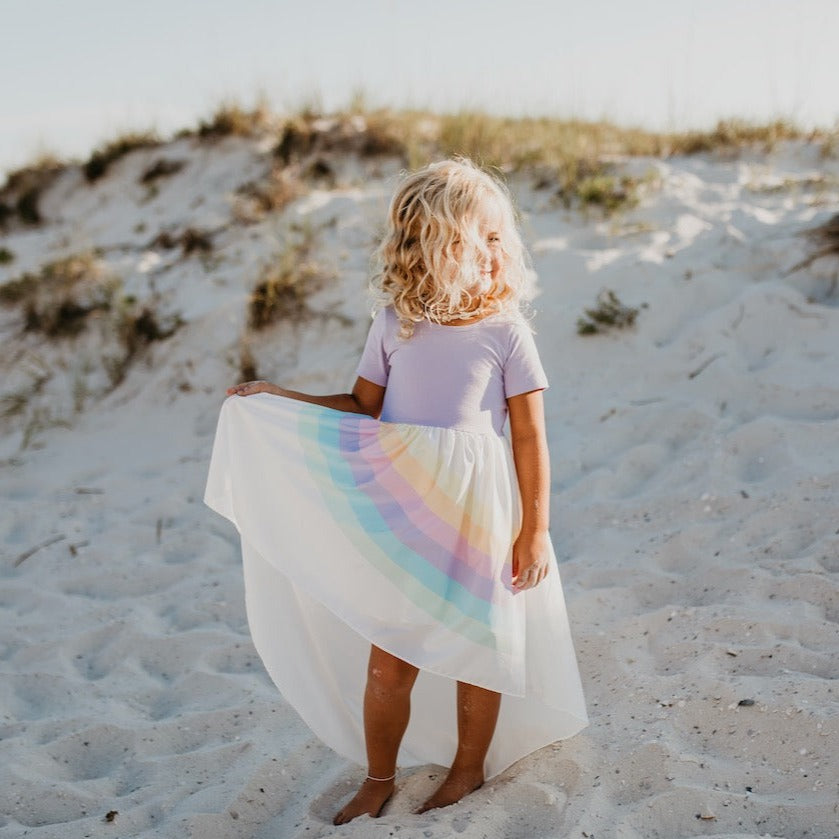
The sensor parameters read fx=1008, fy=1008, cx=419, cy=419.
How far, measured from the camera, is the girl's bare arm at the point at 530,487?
7.71ft

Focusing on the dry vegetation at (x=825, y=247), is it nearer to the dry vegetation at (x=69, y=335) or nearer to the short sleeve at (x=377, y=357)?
the short sleeve at (x=377, y=357)

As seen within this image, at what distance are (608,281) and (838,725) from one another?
10.5 ft

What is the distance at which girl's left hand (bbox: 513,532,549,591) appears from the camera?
2.35m

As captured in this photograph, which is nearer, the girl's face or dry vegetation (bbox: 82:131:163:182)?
the girl's face

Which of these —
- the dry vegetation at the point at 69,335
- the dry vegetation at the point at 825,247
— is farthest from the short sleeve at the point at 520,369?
the dry vegetation at the point at 69,335

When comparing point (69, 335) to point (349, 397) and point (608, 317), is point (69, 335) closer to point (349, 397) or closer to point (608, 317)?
point (608, 317)

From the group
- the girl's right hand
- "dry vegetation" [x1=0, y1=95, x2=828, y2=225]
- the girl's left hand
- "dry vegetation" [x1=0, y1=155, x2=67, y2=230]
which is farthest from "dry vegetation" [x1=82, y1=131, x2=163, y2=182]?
the girl's left hand

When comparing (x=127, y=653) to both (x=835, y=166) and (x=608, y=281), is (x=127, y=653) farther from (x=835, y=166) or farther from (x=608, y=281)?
(x=835, y=166)

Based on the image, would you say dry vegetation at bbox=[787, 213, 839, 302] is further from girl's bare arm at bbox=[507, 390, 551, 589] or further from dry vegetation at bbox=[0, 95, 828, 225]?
girl's bare arm at bbox=[507, 390, 551, 589]

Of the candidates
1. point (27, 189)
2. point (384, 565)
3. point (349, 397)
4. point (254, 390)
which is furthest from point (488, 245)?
point (27, 189)

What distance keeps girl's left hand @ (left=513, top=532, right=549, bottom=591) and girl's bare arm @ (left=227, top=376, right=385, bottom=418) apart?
513mm

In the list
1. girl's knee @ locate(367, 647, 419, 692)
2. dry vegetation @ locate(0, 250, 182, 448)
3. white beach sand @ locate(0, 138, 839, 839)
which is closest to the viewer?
girl's knee @ locate(367, 647, 419, 692)

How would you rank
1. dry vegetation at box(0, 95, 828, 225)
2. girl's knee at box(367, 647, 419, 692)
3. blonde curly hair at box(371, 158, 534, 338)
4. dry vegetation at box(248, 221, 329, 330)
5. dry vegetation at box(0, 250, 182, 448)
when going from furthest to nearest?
dry vegetation at box(0, 95, 828, 225), dry vegetation at box(0, 250, 182, 448), dry vegetation at box(248, 221, 329, 330), girl's knee at box(367, 647, 419, 692), blonde curly hair at box(371, 158, 534, 338)

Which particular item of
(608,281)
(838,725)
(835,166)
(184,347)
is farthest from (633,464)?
(835,166)
